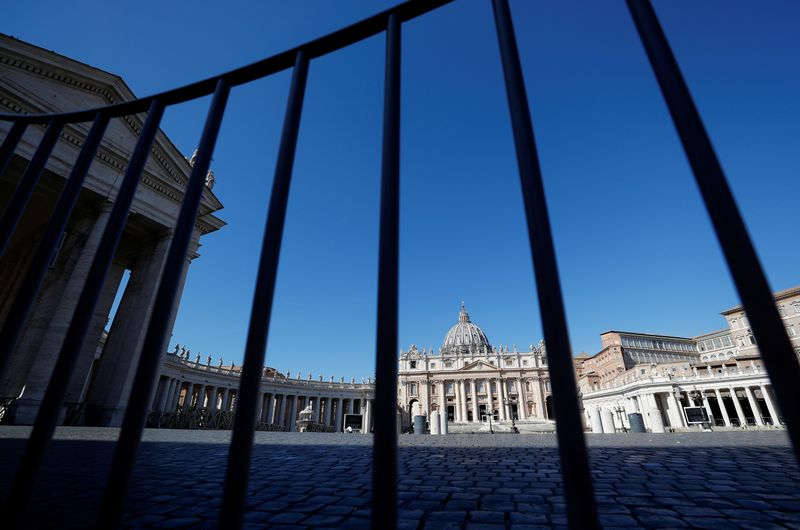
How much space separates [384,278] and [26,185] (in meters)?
2.51

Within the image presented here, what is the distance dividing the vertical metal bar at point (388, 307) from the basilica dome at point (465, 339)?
319 feet

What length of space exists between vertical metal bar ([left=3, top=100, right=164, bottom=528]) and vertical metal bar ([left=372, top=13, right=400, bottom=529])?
1.10 m

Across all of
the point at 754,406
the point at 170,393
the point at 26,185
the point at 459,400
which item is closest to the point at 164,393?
the point at 170,393

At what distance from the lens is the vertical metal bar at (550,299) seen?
0.90m

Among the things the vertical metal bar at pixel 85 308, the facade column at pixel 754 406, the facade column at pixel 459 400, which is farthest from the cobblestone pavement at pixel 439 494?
the facade column at pixel 459 400

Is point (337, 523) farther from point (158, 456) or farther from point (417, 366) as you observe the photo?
point (417, 366)

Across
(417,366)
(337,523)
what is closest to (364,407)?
(417,366)

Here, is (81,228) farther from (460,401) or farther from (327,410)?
(460,401)

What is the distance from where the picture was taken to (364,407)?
2352 inches

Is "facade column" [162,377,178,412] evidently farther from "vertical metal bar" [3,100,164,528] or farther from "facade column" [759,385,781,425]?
"facade column" [759,385,781,425]

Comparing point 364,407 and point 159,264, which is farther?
point 364,407

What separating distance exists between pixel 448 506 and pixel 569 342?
235 cm

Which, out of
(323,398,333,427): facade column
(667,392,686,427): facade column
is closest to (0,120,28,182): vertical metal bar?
(667,392,686,427): facade column

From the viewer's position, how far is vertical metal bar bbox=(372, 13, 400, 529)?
1.05m
